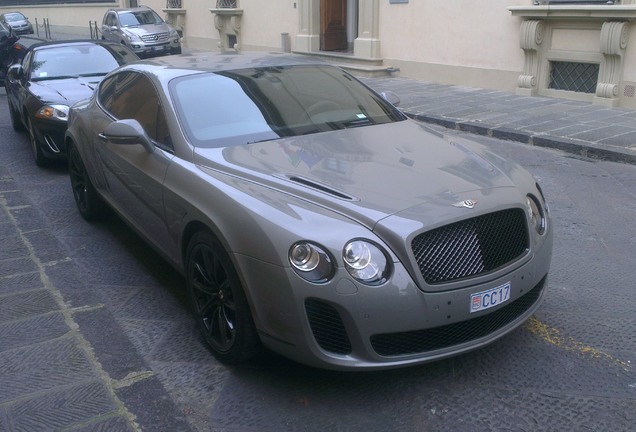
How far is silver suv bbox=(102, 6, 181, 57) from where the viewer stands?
22125 mm

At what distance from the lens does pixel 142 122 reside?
4.98m

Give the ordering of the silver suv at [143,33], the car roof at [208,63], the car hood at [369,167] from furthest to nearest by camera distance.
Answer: the silver suv at [143,33]
the car roof at [208,63]
the car hood at [369,167]

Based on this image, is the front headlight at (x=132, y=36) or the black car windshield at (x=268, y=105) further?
the front headlight at (x=132, y=36)

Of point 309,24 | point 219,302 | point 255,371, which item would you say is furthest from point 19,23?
point 255,371

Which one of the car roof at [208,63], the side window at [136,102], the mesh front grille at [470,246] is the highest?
the car roof at [208,63]

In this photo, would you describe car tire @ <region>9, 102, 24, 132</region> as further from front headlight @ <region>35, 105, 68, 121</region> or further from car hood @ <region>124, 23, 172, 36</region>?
car hood @ <region>124, 23, 172, 36</region>

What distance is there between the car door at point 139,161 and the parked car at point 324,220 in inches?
0.9

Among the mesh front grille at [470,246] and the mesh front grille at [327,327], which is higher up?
the mesh front grille at [470,246]

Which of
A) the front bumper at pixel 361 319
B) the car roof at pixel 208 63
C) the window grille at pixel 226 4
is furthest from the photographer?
the window grille at pixel 226 4

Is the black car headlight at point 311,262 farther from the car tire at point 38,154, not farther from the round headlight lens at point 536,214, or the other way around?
the car tire at point 38,154

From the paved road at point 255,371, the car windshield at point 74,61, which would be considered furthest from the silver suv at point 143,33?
the paved road at point 255,371

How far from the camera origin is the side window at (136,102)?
184 inches

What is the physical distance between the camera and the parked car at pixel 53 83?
8.30 m

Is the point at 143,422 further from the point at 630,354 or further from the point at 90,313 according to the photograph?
the point at 630,354
